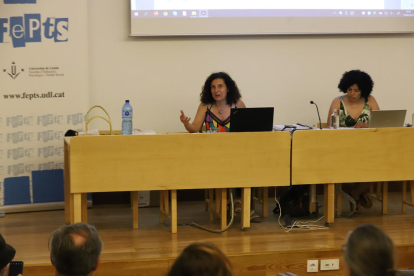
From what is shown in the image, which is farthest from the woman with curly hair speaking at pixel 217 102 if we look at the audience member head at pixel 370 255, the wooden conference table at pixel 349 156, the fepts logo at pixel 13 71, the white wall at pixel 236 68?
the audience member head at pixel 370 255

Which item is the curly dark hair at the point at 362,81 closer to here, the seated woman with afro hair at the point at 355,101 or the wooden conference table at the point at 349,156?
the seated woman with afro hair at the point at 355,101

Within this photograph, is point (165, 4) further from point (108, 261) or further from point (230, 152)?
point (108, 261)

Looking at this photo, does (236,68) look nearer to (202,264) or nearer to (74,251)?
(74,251)

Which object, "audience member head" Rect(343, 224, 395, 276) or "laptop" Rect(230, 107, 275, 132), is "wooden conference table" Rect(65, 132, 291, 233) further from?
"audience member head" Rect(343, 224, 395, 276)

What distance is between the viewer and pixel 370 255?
1434 mm

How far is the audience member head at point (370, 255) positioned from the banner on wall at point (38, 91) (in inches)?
127

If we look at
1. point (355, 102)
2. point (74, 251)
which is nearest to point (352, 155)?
point (355, 102)

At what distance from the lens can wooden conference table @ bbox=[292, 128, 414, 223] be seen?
3.43 metres

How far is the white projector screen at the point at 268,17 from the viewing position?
4.46 m

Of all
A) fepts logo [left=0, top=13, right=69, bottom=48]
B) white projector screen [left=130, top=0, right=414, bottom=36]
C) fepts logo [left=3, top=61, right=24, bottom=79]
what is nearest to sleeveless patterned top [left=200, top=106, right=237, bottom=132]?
white projector screen [left=130, top=0, right=414, bottom=36]

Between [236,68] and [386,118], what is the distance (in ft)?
5.11

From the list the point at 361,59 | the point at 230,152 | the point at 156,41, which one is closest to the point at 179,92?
the point at 156,41

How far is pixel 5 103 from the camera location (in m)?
4.13

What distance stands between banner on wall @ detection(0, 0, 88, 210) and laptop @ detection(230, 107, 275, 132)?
1534mm
